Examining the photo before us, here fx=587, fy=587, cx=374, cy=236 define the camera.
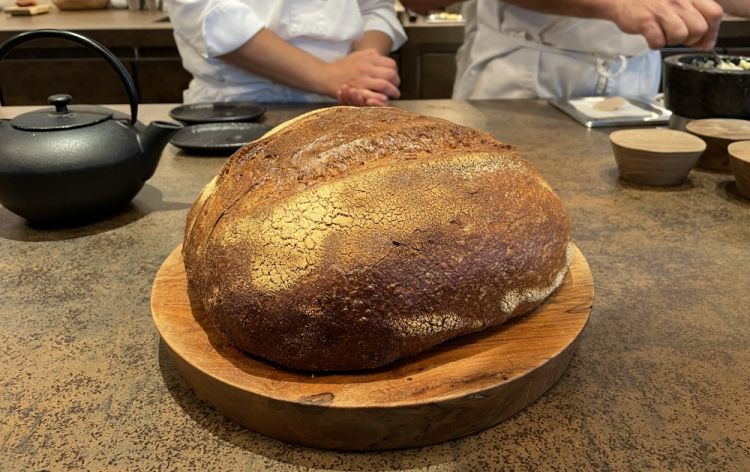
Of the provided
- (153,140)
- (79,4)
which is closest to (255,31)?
(153,140)

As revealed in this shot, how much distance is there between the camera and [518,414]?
682 millimetres

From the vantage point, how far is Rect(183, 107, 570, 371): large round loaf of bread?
64 cm

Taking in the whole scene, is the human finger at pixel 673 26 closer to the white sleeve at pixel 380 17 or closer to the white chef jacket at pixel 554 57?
the white chef jacket at pixel 554 57

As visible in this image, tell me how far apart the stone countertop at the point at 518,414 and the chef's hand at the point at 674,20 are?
A: 1.69 feet

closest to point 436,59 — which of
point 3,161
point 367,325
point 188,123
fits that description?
point 188,123

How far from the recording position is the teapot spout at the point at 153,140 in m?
1.18

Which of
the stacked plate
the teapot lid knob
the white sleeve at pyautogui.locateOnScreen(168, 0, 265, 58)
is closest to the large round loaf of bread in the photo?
the teapot lid knob

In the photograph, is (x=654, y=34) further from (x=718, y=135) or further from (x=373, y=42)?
(x=373, y=42)

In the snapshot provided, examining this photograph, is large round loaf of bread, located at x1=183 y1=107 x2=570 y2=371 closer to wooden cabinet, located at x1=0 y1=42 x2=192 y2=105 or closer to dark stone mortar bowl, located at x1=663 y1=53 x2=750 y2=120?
dark stone mortar bowl, located at x1=663 y1=53 x2=750 y2=120

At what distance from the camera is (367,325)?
0.64 metres

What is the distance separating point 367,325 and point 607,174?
38.7 inches

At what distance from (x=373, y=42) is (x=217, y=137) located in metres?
0.85

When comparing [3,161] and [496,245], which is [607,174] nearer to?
[496,245]

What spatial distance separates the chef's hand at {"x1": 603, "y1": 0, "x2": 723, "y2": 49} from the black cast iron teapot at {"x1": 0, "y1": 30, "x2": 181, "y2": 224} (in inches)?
50.1
